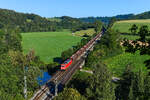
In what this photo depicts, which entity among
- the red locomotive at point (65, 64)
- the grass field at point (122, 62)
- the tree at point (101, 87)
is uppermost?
the tree at point (101, 87)

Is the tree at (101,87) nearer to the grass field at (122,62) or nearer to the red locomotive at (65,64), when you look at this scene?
the red locomotive at (65,64)

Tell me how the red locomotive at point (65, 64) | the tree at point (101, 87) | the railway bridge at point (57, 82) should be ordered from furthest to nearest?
the red locomotive at point (65, 64)
the railway bridge at point (57, 82)
the tree at point (101, 87)

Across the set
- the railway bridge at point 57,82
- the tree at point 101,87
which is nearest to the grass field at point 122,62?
the railway bridge at point 57,82

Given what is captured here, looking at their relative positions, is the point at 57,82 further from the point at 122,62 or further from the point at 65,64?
the point at 122,62

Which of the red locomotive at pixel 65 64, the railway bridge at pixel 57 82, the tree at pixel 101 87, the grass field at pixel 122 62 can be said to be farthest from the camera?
the grass field at pixel 122 62

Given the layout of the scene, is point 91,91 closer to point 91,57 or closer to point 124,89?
point 124,89

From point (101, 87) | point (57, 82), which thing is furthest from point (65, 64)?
point (101, 87)

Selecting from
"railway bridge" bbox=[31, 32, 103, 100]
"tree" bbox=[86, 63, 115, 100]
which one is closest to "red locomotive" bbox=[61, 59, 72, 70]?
"railway bridge" bbox=[31, 32, 103, 100]
